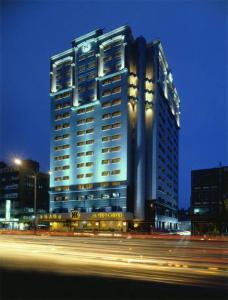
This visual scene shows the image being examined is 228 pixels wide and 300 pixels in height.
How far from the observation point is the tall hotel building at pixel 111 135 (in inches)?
4382

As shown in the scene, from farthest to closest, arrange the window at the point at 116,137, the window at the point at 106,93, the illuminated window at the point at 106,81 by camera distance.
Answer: the illuminated window at the point at 106,81 < the window at the point at 106,93 < the window at the point at 116,137

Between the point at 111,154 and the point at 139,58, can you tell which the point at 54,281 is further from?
the point at 139,58

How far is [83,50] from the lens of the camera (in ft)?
425

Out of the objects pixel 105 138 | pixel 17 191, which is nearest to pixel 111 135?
pixel 105 138

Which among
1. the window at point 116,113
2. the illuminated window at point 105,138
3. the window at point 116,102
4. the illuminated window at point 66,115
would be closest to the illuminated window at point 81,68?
the illuminated window at point 66,115

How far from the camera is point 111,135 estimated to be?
115562mm

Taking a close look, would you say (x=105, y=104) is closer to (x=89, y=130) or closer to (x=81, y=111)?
(x=89, y=130)

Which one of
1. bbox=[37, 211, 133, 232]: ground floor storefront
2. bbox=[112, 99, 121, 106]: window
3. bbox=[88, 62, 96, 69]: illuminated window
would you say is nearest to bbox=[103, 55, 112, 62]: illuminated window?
bbox=[88, 62, 96, 69]: illuminated window

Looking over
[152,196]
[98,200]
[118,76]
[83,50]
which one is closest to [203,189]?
[152,196]

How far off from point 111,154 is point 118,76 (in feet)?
76.5

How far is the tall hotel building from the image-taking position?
111312mm

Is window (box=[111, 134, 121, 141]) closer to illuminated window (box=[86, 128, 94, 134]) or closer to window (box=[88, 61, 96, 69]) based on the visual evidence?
illuminated window (box=[86, 128, 94, 134])

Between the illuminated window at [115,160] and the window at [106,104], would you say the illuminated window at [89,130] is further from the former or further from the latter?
the illuminated window at [115,160]

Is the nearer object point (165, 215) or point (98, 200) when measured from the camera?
point (98, 200)
